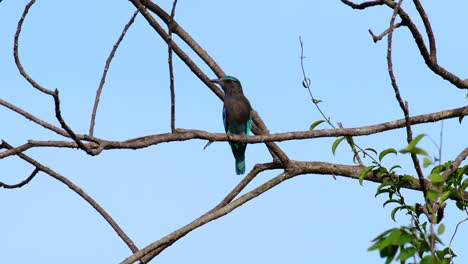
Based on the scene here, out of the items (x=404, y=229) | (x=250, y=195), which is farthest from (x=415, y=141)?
(x=250, y=195)

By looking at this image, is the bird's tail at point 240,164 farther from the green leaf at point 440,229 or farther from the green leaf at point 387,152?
the green leaf at point 440,229

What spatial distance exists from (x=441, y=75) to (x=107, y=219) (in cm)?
255

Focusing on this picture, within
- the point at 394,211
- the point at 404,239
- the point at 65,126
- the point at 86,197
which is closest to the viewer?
the point at 404,239

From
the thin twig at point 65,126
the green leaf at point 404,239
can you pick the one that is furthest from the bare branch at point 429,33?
the green leaf at point 404,239

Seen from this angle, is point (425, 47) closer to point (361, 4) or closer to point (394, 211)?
point (361, 4)

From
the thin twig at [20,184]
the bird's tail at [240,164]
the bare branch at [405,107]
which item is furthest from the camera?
the bird's tail at [240,164]

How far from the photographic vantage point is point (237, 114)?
28.1 ft

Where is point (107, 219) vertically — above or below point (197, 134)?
below

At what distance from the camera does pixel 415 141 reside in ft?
9.09

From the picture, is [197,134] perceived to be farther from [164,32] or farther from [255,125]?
[255,125]

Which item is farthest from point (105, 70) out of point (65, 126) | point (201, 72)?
point (201, 72)

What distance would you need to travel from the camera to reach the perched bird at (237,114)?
28.0ft

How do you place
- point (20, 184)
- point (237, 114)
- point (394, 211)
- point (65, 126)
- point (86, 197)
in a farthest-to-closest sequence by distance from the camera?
point (237, 114) < point (20, 184) < point (86, 197) < point (394, 211) < point (65, 126)

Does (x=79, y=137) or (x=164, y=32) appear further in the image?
(x=164, y=32)
